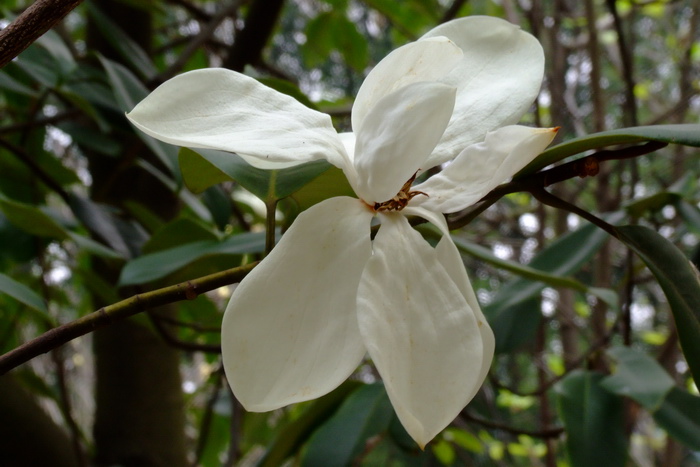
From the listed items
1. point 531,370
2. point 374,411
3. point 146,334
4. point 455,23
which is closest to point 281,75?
point 146,334

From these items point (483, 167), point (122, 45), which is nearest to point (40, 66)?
point (122, 45)

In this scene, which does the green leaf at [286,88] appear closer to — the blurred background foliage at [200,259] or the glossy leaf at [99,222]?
the blurred background foliage at [200,259]

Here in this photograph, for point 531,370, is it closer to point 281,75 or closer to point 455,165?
point 281,75

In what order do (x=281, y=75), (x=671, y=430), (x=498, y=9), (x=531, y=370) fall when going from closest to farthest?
(x=671, y=430), (x=281, y=75), (x=498, y=9), (x=531, y=370)

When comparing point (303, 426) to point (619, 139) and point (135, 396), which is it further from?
point (619, 139)

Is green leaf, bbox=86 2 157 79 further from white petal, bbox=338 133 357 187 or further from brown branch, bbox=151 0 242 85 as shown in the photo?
white petal, bbox=338 133 357 187

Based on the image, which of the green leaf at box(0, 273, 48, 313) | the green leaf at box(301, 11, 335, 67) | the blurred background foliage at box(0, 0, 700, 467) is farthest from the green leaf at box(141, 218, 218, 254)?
the green leaf at box(301, 11, 335, 67)
